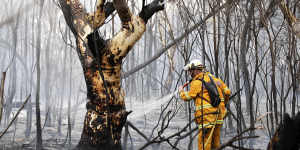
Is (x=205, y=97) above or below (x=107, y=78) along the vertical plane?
below

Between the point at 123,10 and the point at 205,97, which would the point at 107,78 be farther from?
the point at 205,97

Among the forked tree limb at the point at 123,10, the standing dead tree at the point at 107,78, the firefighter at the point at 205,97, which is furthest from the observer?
the firefighter at the point at 205,97

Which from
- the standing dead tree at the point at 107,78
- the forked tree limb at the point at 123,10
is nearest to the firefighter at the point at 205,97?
the standing dead tree at the point at 107,78

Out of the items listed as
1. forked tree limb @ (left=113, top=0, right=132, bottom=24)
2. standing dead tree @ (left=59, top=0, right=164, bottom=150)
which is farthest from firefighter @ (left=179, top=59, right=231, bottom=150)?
forked tree limb @ (left=113, top=0, right=132, bottom=24)

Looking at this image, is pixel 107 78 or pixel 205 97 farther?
pixel 205 97

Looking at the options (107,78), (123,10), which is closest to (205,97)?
(107,78)

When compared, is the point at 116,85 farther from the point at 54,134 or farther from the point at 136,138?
the point at 54,134

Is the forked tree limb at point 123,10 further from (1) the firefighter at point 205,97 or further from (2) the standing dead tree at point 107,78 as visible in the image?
(1) the firefighter at point 205,97

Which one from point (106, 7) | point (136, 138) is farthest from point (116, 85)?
point (136, 138)

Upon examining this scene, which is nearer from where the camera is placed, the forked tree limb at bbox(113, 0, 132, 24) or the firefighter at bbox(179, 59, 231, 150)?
the forked tree limb at bbox(113, 0, 132, 24)

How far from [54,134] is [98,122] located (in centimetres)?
399

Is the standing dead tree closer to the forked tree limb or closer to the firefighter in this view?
the forked tree limb

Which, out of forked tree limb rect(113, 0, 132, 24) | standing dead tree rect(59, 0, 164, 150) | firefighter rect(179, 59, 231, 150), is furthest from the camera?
firefighter rect(179, 59, 231, 150)

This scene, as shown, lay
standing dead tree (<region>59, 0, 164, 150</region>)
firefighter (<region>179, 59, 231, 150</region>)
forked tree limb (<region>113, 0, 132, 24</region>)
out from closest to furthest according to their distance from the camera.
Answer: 1. forked tree limb (<region>113, 0, 132, 24</region>)
2. standing dead tree (<region>59, 0, 164, 150</region>)
3. firefighter (<region>179, 59, 231, 150</region>)
